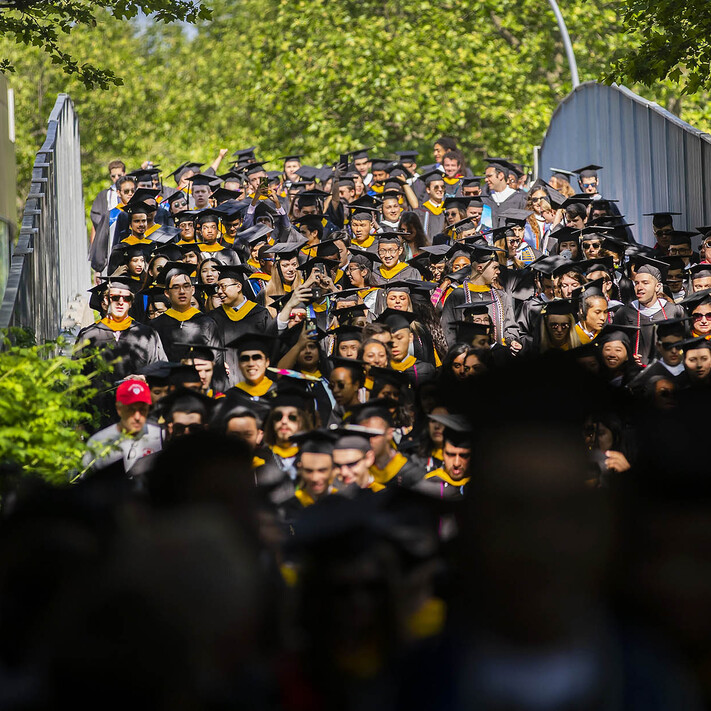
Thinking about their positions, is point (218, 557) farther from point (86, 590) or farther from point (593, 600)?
point (593, 600)

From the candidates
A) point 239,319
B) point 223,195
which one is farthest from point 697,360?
point 223,195

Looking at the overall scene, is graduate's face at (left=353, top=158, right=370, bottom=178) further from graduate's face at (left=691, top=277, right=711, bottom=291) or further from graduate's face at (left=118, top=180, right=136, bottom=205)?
graduate's face at (left=691, top=277, right=711, bottom=291)

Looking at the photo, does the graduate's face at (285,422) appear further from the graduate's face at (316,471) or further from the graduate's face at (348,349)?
the graduate's face at (348,349)

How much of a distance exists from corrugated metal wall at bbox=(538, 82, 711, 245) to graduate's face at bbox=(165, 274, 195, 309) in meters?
6.46

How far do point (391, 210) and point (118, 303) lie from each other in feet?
17.2

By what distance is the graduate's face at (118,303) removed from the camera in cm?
1011

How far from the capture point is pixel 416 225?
14500 mm

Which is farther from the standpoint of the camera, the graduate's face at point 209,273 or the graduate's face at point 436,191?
the graduate's face at point 436,191

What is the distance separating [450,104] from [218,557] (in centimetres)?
2727

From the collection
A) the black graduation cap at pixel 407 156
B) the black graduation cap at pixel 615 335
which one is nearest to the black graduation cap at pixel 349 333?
the black graduation cap at pixel 615 335

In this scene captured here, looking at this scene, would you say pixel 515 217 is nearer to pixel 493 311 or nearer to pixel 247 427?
pixel 493 311

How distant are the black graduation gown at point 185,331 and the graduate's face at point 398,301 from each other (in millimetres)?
1353

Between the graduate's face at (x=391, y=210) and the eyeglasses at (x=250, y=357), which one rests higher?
the graduate's face at (x=391, y=210)

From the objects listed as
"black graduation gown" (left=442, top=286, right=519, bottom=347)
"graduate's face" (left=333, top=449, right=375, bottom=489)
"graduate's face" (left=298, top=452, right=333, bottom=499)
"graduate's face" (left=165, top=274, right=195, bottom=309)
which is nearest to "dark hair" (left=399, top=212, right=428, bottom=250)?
"black graduation gown" (left=442, top=286, right=519, bottom=347)
